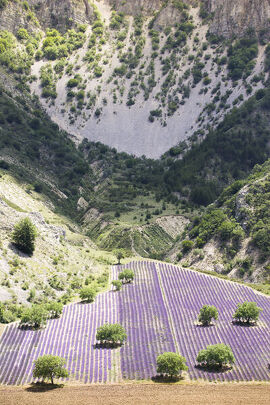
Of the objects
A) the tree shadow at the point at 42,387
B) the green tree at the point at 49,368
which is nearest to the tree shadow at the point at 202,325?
the green tree at the point at 49,368

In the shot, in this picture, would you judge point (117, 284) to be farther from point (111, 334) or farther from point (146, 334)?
point (111, 334)

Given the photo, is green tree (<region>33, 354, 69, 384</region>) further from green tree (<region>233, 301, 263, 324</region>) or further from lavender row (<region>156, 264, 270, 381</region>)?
green tree (<region>233, 301, 263, 324</region>)

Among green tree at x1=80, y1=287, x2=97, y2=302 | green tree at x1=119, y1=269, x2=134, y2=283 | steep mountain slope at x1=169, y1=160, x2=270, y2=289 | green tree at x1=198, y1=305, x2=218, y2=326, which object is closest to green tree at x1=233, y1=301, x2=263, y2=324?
green tree at x1=198, y1=305, x2=218, y2=326

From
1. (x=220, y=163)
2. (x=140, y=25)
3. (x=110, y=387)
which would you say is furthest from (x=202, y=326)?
(x=140, y=25)

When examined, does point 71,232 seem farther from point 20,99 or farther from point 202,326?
point 20,99

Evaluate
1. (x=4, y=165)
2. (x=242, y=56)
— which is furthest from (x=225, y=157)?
(x=4, y=165)

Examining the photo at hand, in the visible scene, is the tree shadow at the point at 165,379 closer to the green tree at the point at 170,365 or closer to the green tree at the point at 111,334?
the green tree at the point at 170,365
